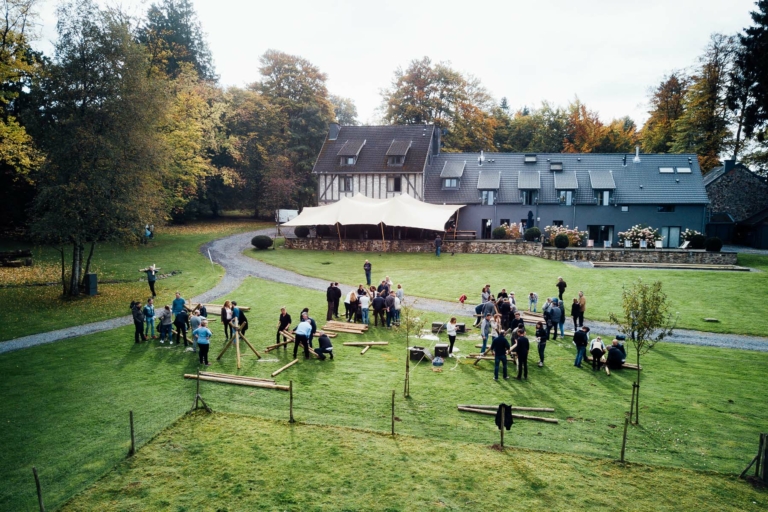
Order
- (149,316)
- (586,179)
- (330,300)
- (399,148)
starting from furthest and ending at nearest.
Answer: (399,148)
(586,179)
(330,300)
(149,316)

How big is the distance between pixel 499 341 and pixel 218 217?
43164mm

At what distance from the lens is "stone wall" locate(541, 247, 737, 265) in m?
29.0

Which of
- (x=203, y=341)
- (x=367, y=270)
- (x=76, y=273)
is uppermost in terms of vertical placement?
(x=367, y=270)

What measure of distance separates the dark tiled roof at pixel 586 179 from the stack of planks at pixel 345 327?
23.6 metres

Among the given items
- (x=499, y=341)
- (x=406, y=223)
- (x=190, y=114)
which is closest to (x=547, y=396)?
(x=499, y=341)

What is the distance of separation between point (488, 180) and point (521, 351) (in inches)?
1097

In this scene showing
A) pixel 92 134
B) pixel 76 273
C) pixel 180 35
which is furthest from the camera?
pixel 180 35

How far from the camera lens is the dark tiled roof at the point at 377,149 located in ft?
131

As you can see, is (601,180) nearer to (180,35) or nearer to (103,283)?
(103,283)

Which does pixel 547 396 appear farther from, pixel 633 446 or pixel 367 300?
A: pixel 367 300

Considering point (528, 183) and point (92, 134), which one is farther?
point (528, 183)

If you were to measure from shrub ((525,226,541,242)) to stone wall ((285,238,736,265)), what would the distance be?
61.8 inches

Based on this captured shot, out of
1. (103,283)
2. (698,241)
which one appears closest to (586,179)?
(698,241)

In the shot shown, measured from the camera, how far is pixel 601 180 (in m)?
37.7
